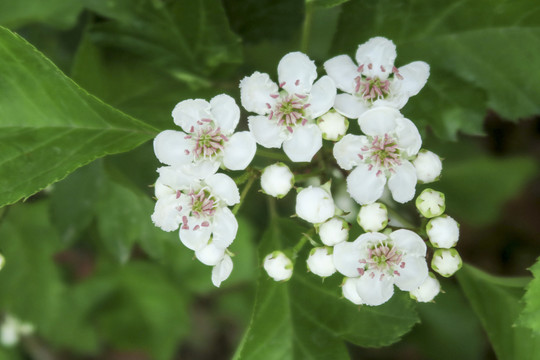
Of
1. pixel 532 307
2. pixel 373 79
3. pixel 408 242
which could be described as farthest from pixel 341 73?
pixel 532 307

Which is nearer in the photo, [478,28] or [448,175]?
[478,28]

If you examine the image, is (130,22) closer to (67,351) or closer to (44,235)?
(44,235)

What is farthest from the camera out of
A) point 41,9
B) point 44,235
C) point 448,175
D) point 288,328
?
point 448,175

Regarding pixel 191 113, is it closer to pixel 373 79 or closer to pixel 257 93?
pixel 257 93

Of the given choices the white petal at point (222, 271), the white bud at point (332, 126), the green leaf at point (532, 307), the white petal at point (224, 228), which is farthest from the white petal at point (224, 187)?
the green leaf at point (532, 307)

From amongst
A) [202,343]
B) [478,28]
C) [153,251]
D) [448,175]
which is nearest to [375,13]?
[478,28]
